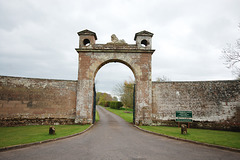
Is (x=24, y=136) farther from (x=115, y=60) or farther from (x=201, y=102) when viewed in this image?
(x=201, y=102)

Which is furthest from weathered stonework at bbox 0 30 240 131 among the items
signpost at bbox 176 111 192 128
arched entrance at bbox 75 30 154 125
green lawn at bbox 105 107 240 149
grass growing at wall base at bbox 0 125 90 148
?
grass growing at wall base at bbox 0 125 90 148

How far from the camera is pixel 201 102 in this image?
12172 mm

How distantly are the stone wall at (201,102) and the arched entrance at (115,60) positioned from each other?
38.0 inches

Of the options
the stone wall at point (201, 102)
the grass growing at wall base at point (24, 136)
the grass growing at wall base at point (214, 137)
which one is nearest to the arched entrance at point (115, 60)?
the stone wall at point (201, 102)

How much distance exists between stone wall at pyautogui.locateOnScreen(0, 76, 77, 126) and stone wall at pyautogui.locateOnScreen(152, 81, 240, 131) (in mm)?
7542

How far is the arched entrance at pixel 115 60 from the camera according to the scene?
12.5 metres

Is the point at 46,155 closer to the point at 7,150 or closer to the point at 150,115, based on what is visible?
the point at 7,150

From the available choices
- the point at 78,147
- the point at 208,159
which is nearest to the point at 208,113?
the point at 208,159

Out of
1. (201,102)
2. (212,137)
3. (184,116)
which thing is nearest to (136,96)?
(184,116)

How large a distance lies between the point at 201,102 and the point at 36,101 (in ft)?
45.4

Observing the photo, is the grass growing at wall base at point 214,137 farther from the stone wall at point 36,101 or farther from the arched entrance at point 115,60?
the stone wall at point 36,101

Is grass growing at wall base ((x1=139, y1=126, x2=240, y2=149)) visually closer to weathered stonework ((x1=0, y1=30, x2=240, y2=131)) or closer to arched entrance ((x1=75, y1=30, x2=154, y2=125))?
weathered stonework ((x1=0, y1=30, x2=240, y2=131))

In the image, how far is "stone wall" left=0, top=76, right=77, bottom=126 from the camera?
11742 mm

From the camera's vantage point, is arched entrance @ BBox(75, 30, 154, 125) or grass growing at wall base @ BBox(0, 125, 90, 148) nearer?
grass growing at wall base @ BBox(0, 125, 90, 148)
